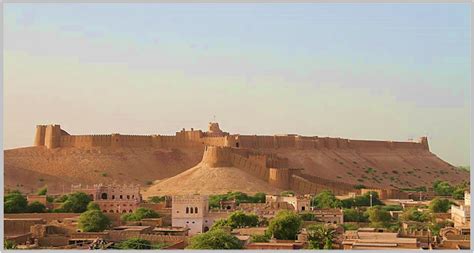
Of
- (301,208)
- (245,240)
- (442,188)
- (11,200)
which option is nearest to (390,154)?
(442,188)

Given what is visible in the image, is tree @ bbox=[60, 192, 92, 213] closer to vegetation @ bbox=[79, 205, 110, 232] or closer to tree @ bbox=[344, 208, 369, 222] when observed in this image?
vegetation @ bbox=[79, 205, 110, 232]

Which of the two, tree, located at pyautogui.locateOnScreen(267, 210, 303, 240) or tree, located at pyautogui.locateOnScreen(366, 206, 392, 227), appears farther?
tree, located at pyautogui.locateOnScreen(366, 206, 392, 227)

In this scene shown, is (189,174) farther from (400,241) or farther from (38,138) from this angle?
(400,241)

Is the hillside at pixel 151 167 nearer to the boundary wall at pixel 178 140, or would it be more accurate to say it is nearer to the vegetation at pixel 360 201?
the boundary wall at pixel 178 140

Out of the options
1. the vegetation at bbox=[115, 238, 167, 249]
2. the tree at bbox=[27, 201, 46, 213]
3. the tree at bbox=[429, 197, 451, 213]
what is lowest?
the vegetation at bbox=[115, 238, 167, 249]

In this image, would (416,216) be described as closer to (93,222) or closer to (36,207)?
(93,222)

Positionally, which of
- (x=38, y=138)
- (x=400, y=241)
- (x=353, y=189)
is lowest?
(x=400, y=241)

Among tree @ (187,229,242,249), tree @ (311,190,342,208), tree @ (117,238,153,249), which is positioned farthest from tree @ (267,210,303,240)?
tree @ (311,190,342,208)
